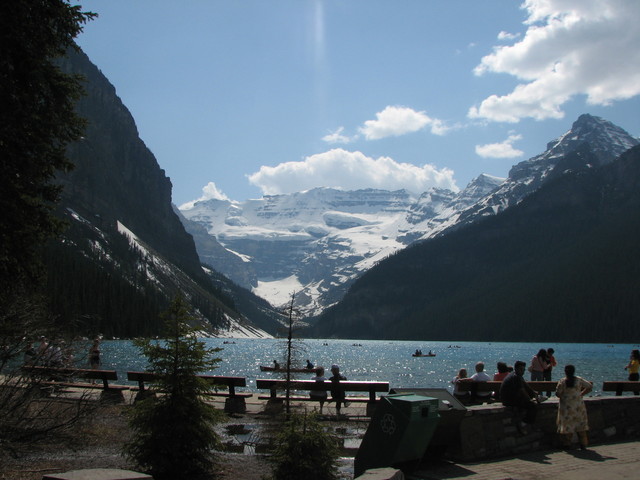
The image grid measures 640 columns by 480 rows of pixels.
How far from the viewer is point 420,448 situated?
11.6 m

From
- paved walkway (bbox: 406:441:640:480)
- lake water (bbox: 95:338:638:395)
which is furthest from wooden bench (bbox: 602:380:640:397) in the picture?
lake water (bbox: 95:338:638:395)

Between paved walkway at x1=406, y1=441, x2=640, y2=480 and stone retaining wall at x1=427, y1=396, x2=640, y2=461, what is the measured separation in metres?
0.31

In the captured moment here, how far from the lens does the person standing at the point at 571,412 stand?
15.0 metres

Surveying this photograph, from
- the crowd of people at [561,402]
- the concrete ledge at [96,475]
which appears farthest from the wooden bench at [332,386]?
the concrete ledge at [96,475]

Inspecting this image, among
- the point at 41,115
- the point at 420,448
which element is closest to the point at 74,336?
the point at 41,115

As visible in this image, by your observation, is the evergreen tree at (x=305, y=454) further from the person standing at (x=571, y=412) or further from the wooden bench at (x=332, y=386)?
the wooden bench at (x=332, y=386)

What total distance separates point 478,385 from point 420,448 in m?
10.0

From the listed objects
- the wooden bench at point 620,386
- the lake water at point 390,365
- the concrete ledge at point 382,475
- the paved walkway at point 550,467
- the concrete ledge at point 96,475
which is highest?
the wooden bench at point 620,386

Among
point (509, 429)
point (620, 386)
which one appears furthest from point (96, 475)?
point (620, 386)

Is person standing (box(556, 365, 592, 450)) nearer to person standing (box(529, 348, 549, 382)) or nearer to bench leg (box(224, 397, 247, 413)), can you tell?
person standing (box(529, 348, 549, 382))

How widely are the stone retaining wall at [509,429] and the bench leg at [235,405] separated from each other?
1056 cm

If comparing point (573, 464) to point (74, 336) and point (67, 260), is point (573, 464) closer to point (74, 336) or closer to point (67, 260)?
point (74, 336)

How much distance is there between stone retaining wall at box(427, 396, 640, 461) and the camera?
13.3 metres

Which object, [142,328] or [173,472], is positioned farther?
[142,328]
